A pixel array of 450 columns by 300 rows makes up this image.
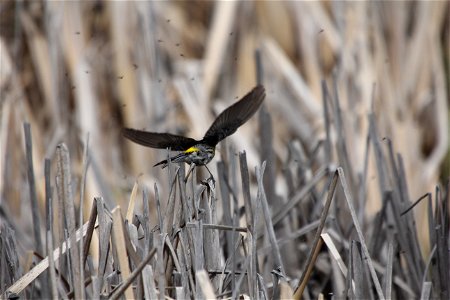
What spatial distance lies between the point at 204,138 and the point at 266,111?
1.56ft

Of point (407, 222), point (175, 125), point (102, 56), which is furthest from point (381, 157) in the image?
point (102, 56)

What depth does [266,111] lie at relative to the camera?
1772 mm

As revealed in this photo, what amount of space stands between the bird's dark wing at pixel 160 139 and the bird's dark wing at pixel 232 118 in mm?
35

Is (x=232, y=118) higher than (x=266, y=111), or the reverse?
(x=266, y=111)

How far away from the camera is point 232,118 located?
133 centimetres

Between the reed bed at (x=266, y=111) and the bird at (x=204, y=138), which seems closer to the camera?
the bird at (x=204, y=138)

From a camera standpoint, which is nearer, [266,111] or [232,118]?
[232,118]

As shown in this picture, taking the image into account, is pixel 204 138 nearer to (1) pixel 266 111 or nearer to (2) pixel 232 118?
(2) pixel 232 118

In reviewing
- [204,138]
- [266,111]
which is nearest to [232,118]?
[204,138]

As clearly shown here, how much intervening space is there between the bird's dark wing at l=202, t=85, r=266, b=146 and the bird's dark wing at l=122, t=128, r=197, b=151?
1.4 inches

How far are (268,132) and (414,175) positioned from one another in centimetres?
83

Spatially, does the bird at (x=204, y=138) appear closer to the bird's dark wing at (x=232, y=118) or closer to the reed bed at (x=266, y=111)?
the bird's dark wing at (x=232, y=118)

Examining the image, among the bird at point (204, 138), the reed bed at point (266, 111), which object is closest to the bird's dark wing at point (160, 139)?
the bird at point (204, 138)

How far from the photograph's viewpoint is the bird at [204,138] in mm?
1272
